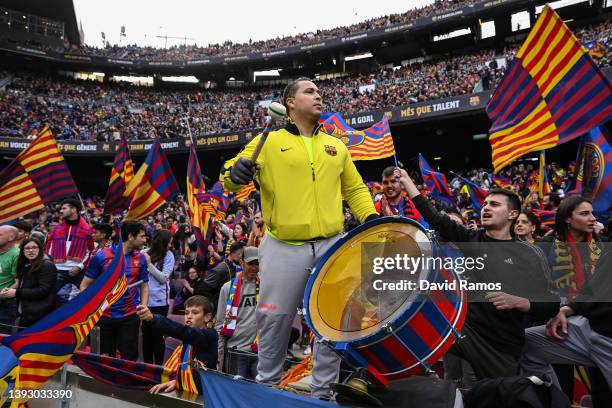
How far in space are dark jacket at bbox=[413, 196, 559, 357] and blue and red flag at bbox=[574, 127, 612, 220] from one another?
272cm

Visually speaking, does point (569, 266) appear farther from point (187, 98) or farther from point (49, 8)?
point (49, 8)

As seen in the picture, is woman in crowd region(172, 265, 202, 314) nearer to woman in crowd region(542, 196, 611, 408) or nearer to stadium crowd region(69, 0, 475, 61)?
woman in crowd region(542, 196, 611, 408)

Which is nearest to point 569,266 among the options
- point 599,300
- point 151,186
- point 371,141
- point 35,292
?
point 599,300

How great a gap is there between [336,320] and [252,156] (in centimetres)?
90

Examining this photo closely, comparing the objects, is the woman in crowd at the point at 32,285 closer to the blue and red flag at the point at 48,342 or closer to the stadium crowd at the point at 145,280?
the stadium crowd at the point at 145,280

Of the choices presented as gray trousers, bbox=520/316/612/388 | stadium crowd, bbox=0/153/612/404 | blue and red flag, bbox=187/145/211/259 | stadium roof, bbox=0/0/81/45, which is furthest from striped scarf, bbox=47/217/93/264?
stadium roof, bbox=0/0/81/45

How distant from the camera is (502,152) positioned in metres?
5.39

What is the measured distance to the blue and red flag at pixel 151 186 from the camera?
9.65 m

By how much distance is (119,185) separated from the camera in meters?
Result: 10.2

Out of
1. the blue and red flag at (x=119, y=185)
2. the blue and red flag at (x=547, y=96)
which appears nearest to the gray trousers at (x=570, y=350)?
the blue and red flag at (x=547, y=96)

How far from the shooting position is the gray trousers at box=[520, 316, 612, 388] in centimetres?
275

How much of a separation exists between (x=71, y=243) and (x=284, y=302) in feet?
15.6

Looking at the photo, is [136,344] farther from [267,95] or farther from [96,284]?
[267,95]

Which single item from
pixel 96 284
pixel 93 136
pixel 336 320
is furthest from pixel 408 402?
pixel 93 136
